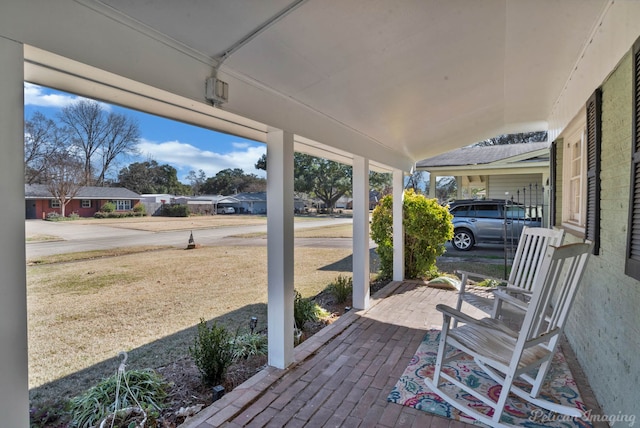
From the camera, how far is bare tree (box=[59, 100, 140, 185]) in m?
2.12

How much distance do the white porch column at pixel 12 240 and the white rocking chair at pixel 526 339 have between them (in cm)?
220

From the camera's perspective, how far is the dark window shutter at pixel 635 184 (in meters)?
1.66

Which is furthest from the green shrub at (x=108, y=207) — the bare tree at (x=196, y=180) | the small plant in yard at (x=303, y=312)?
the small plant in yard at (x=303, y=312)

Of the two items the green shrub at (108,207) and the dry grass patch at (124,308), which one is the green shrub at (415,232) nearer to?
the dry grass patch at (124,308)

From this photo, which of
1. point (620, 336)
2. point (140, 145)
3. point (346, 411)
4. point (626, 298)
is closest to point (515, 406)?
point (620, 336)

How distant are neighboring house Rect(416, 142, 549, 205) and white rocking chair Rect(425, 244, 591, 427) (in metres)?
6.18

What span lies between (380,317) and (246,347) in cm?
170

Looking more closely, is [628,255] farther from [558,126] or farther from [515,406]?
[558,126]

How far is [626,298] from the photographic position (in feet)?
6.03

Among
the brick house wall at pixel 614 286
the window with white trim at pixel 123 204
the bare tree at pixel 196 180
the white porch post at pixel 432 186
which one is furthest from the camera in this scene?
the white porch post at pixel 432 186

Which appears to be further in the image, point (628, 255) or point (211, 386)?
point (211, 386)

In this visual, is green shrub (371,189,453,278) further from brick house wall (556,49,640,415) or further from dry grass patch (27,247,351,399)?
brick house wall (556,49,640,415)

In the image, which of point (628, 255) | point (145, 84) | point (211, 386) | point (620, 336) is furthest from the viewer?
point (211, 386)

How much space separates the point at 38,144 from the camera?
1.89 m
